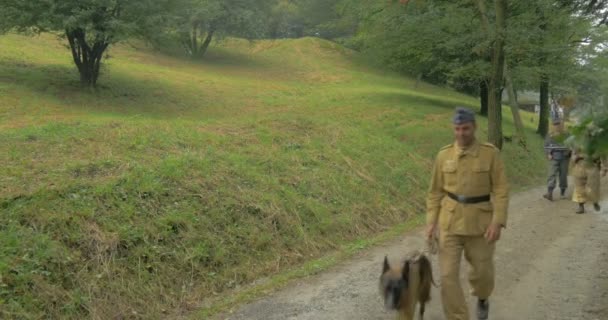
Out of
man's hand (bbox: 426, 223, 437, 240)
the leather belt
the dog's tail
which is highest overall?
the leather belt

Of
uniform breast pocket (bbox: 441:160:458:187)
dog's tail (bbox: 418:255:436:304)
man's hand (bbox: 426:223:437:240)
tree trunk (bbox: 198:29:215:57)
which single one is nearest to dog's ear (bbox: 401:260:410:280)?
dog's tail (bbox: 418:255:436:304)

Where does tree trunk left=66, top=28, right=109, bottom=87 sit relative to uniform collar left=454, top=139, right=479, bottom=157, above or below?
above

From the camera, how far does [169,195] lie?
7.93 m

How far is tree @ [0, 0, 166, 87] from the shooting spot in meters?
17.2

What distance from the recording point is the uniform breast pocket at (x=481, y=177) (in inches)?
197

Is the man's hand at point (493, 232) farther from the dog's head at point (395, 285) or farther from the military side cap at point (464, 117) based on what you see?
the military side cap at point (464, 117)

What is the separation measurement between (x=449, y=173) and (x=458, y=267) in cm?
91

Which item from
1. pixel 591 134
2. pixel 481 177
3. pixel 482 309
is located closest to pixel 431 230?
pixel 481 177

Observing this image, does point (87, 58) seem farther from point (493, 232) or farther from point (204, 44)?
point (204, 44)

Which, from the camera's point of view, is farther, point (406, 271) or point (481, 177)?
point (481, 177)

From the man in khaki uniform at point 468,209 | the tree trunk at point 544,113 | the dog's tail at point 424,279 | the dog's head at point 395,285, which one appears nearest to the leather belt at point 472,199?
the man in khaki uniform at point 468,209

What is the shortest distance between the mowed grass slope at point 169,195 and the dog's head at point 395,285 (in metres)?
2.70

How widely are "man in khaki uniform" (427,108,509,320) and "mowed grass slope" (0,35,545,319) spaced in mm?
3178

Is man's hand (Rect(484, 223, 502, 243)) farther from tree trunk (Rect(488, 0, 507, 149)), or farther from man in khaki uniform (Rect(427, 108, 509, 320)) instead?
tree trunk (Rect(488, 0, 507, 149))
